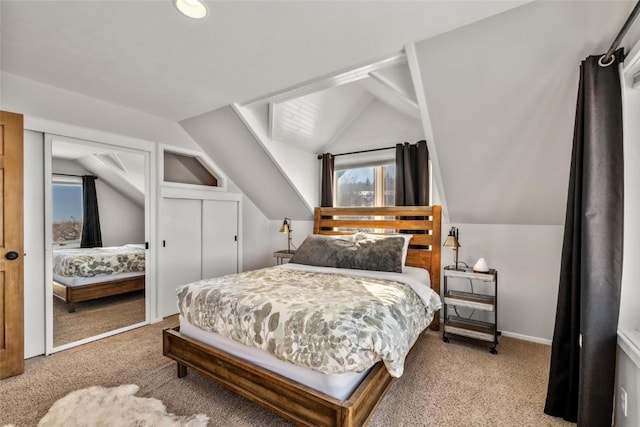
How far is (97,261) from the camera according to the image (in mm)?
3127

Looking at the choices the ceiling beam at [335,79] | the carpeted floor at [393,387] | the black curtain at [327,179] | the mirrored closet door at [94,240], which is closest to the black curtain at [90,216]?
the mirrored closet door at [94,240]

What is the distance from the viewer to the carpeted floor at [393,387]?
177 centimetres

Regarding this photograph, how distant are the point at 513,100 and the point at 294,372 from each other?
2.32m

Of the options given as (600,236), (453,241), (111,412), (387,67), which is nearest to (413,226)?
(453,241)

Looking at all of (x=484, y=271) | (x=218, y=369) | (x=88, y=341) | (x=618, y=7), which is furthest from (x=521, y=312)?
(x=88, y=341)

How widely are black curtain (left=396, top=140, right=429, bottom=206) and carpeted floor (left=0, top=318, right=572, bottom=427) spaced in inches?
62.3

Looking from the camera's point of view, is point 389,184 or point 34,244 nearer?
point 34,244

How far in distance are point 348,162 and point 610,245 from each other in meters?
2.93

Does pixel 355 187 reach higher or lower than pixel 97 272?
higher

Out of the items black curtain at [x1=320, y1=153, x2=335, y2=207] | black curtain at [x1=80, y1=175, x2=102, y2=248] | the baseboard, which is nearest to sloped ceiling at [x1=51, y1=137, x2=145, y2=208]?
black curtain at [x1=80, y1=175, x2=102, y2=248]

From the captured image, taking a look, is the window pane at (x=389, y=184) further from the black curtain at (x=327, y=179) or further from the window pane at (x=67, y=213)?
the window pane at (x=67, y=213)

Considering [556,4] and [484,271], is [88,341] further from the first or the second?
[556,4]

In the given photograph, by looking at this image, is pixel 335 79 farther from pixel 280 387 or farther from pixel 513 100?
pixel 280 387

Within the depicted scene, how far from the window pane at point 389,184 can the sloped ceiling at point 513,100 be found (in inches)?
36.6
